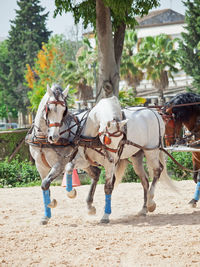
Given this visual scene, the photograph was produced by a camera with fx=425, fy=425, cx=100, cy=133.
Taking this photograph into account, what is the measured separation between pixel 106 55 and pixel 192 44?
17.8 metres

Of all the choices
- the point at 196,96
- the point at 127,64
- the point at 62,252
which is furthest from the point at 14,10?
the point at 62,252

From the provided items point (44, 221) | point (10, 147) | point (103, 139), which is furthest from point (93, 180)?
point (10, 147)

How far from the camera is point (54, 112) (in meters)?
6.59

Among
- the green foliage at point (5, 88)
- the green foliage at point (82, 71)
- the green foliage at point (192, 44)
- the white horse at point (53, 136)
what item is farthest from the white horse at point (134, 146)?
the green foliage at point (5, 88)

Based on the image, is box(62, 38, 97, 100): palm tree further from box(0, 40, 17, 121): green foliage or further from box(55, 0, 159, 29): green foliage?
box(0, 40, 17, 121): green foliage

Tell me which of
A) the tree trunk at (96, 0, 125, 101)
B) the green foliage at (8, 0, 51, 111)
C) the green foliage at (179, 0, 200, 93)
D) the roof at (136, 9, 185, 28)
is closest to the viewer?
the tree trunk at (96, 0, 125, 101)

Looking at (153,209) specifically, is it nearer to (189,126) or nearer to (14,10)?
(189,126)

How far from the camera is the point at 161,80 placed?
104 ft

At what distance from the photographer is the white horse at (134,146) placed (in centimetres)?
691

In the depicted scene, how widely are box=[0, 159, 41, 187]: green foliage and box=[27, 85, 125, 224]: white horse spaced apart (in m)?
5.50

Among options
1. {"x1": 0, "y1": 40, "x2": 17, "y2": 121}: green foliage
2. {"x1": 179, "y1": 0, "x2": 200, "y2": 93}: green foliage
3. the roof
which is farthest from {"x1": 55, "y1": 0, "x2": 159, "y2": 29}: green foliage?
{"x1": 0, "y1": 40, "x2": 17, "y2": 121}: green foliage

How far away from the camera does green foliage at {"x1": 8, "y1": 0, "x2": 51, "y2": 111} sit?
173 ft

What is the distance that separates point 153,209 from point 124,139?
5.12ft

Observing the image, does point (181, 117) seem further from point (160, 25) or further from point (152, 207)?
point (160, 25)
